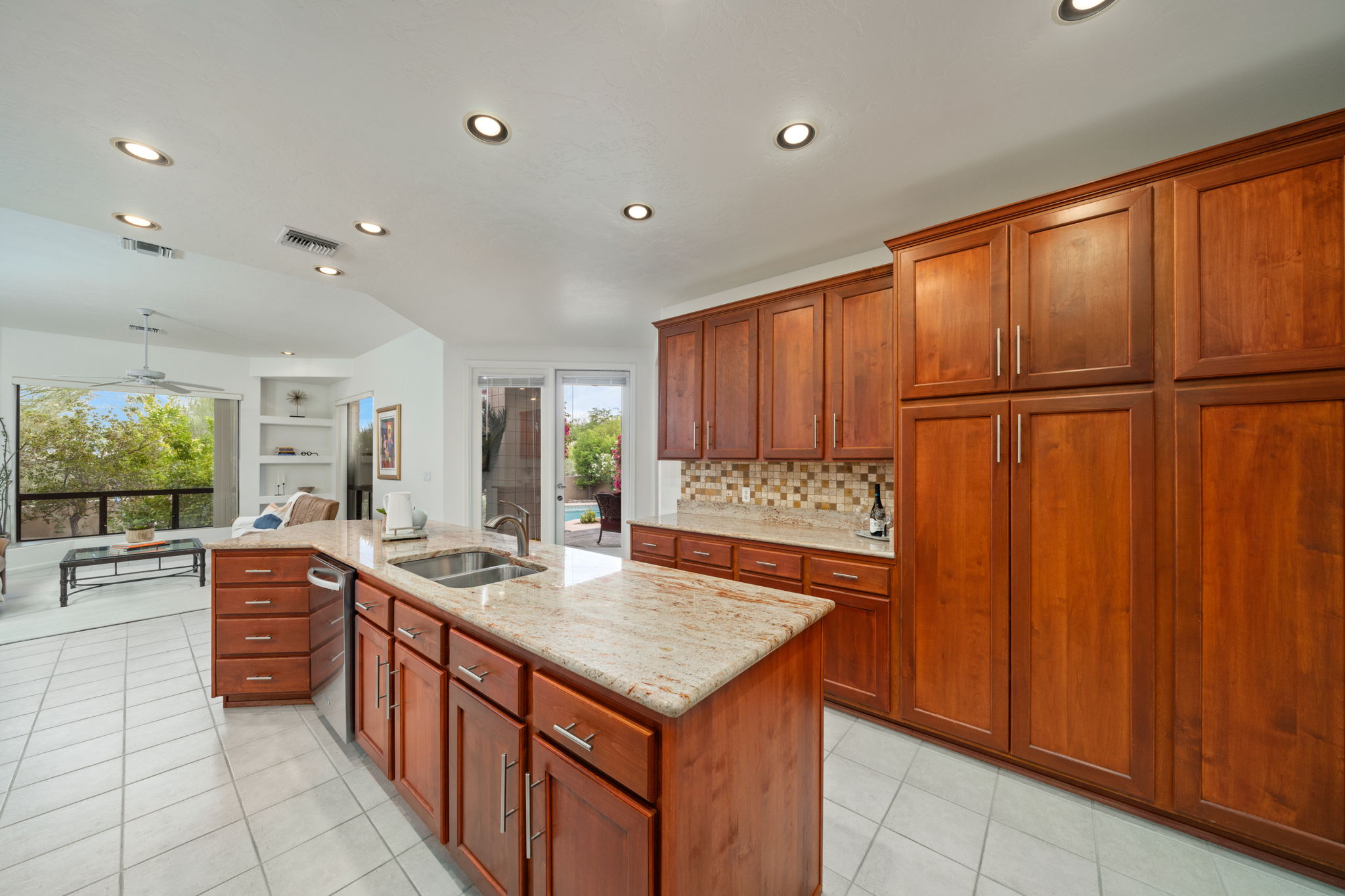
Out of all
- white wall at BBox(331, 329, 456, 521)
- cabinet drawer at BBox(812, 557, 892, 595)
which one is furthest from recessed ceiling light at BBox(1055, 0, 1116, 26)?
white wall at BBox(331, 329, 456, 521)

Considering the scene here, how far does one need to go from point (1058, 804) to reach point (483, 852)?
6.75 feet

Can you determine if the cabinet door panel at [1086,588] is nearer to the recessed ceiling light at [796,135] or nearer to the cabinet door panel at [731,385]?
the recessed ceiling light at [796,135]

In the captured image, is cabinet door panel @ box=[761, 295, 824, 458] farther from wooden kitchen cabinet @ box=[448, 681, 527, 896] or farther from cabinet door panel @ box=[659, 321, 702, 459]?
wooden kitchen cabinet @ box=[448, 681, 527, 896]

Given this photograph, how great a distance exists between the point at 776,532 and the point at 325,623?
2.35m

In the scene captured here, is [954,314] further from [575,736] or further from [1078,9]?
[575,736]

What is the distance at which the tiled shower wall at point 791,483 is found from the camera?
2842 mm

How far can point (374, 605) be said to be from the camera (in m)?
1.76

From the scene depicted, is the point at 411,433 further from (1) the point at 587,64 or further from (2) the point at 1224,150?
(2) the point at 1224,150

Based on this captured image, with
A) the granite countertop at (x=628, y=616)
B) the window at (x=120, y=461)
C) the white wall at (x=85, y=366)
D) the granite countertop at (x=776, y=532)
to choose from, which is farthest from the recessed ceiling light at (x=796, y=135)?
the window at (x=120, y=461)

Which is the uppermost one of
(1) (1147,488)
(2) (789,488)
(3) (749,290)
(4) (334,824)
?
(3) (749,290)

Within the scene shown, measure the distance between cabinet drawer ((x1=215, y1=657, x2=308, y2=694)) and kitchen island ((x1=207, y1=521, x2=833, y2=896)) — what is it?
823 mm

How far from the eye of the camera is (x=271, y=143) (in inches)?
71.6

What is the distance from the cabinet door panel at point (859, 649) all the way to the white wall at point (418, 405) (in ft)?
13.2

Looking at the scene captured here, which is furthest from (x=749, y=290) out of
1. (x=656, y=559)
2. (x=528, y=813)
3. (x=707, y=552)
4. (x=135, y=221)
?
(x=135, y=221)
